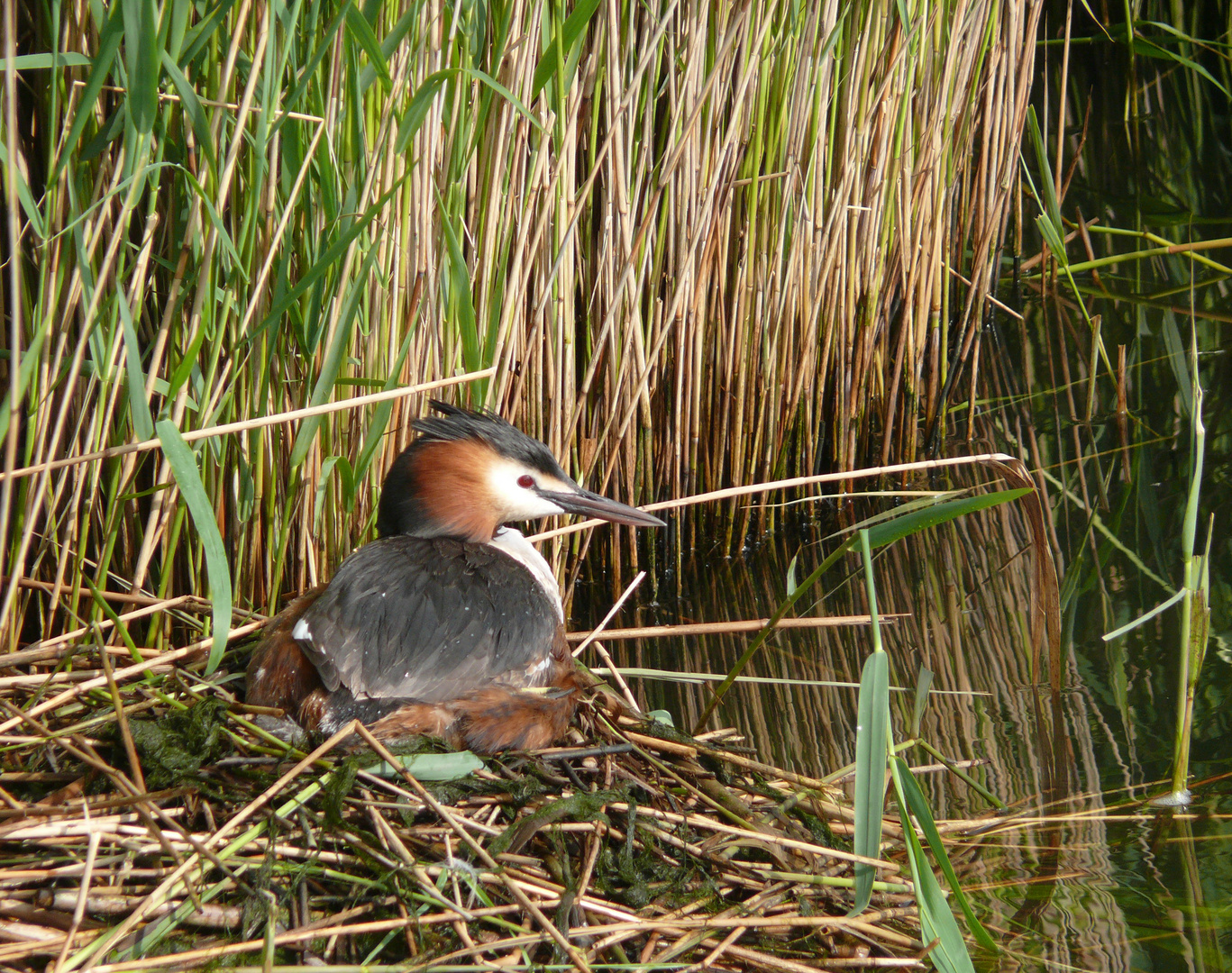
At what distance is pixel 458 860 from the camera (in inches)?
79.0

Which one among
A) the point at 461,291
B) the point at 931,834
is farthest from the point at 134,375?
the point at 931,834

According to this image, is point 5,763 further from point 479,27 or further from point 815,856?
point 479,27

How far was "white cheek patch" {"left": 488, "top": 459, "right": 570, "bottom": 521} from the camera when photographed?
2881 millimetres

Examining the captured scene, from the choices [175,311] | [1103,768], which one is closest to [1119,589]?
[1103,768]

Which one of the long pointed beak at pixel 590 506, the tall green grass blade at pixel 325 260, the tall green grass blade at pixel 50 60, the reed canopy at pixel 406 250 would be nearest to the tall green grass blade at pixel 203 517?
the reed canopy at pixel 406 250

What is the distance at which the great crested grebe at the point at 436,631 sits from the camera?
2361 mm

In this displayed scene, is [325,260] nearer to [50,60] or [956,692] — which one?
[50,60]

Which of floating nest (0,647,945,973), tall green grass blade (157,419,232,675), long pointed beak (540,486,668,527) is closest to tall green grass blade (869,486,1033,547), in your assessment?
floating nest (0,647,945,973)

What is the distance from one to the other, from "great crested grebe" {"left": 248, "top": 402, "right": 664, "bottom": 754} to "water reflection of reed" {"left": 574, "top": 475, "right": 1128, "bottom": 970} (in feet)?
2.75

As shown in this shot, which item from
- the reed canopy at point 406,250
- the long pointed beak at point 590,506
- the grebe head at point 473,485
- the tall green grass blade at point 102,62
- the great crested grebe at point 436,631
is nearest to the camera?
the tall green grass blade at point 102,62

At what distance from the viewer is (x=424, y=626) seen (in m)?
2.44

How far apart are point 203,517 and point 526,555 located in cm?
105

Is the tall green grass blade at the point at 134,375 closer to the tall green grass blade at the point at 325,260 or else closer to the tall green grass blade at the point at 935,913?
the tall green grass blade at the point at 325,260

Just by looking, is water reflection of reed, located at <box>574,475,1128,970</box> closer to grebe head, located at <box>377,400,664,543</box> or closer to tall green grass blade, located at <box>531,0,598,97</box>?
grebe head, located at <box>377,400,664,543</box>
